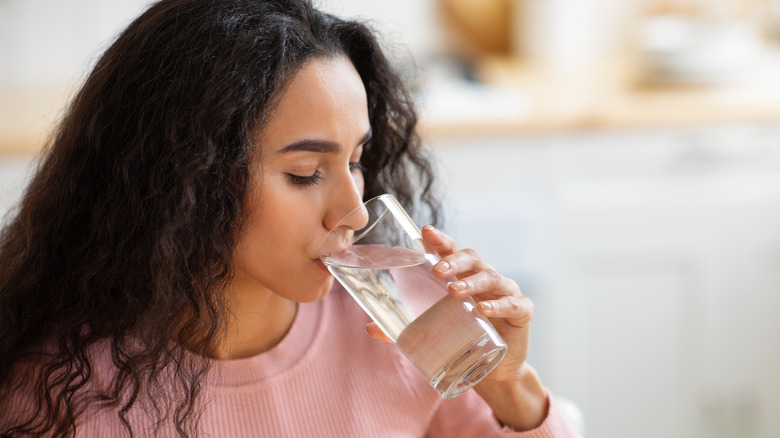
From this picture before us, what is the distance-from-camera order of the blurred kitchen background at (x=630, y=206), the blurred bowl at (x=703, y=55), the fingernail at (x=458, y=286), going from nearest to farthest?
the fingernail at (x=458, y=286), the blurred kitchen background at (x=630, y=206), the blurred bowl at (x=703, y=55)

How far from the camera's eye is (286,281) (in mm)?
929

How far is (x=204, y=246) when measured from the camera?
35.7 inches

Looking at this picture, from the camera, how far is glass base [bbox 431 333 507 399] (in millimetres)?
852

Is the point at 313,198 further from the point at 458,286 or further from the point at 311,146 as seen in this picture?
the point at 458,286

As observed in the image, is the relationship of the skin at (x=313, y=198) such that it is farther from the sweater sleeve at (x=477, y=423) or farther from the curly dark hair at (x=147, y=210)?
the sweater sleeve at (x=477, y=423)

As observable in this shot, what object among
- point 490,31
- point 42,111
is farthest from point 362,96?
point 490,31

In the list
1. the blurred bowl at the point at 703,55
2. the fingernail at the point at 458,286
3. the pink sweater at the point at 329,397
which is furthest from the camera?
the blurred bowl at the point at 703,55

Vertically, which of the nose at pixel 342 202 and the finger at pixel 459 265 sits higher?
the nose at pixel 342 202

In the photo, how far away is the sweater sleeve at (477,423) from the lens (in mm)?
1043

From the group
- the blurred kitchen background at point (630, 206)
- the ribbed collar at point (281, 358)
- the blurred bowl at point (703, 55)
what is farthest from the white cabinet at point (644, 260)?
the ribbed collar at point (281, 358)

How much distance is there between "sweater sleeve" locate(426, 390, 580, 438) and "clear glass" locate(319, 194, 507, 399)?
0.70 feet

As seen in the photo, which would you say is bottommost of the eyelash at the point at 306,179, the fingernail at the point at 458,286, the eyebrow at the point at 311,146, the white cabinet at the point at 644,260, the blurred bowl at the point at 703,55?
the white cabinet at the point at 644,260

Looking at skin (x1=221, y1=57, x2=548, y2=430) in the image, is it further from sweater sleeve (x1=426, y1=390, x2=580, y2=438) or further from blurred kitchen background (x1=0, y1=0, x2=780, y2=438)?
blurred kitchen background (x1=0, y1=0, x2=780, y2=438)

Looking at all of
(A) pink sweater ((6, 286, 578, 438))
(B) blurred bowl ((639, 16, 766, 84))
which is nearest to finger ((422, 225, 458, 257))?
(A) pink sweater ((6, 286, 578, 438))
